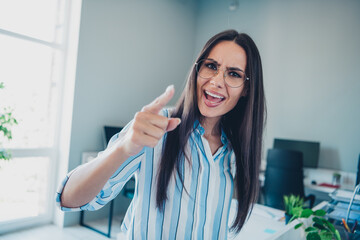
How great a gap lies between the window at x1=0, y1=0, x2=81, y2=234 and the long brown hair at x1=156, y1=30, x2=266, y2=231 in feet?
8.89

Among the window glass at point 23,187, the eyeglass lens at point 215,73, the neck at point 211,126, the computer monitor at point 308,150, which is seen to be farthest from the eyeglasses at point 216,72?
the computer monitor at point 308,150

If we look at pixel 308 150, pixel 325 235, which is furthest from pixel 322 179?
pixel 325 235

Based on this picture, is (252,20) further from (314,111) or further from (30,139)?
(30,139)

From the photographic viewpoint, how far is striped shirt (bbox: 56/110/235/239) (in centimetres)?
89

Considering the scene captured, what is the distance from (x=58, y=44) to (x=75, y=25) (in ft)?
0.99

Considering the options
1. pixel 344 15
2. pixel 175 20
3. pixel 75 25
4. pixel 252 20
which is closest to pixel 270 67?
pixel 252 20

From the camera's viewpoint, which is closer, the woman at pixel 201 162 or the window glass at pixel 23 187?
the woman at pixel 201 162

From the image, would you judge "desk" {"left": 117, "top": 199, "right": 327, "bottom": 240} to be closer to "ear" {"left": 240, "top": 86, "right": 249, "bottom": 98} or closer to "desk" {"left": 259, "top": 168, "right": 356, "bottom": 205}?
"ear" {"left": 240, "top": 86, "right": 249, "bottom": 98}

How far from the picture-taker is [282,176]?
323 cm

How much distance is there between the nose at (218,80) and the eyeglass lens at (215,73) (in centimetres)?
1

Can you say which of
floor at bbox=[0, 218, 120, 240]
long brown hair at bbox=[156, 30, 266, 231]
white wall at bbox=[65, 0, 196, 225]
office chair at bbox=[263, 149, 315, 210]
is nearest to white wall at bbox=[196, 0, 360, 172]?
office chair at bbox=[263, 149, 315, 210]

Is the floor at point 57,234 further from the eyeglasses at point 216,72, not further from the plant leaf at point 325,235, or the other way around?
the eyeglasses at point 216,72

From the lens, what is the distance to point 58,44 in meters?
3.40

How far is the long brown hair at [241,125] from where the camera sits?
3.10 ft
